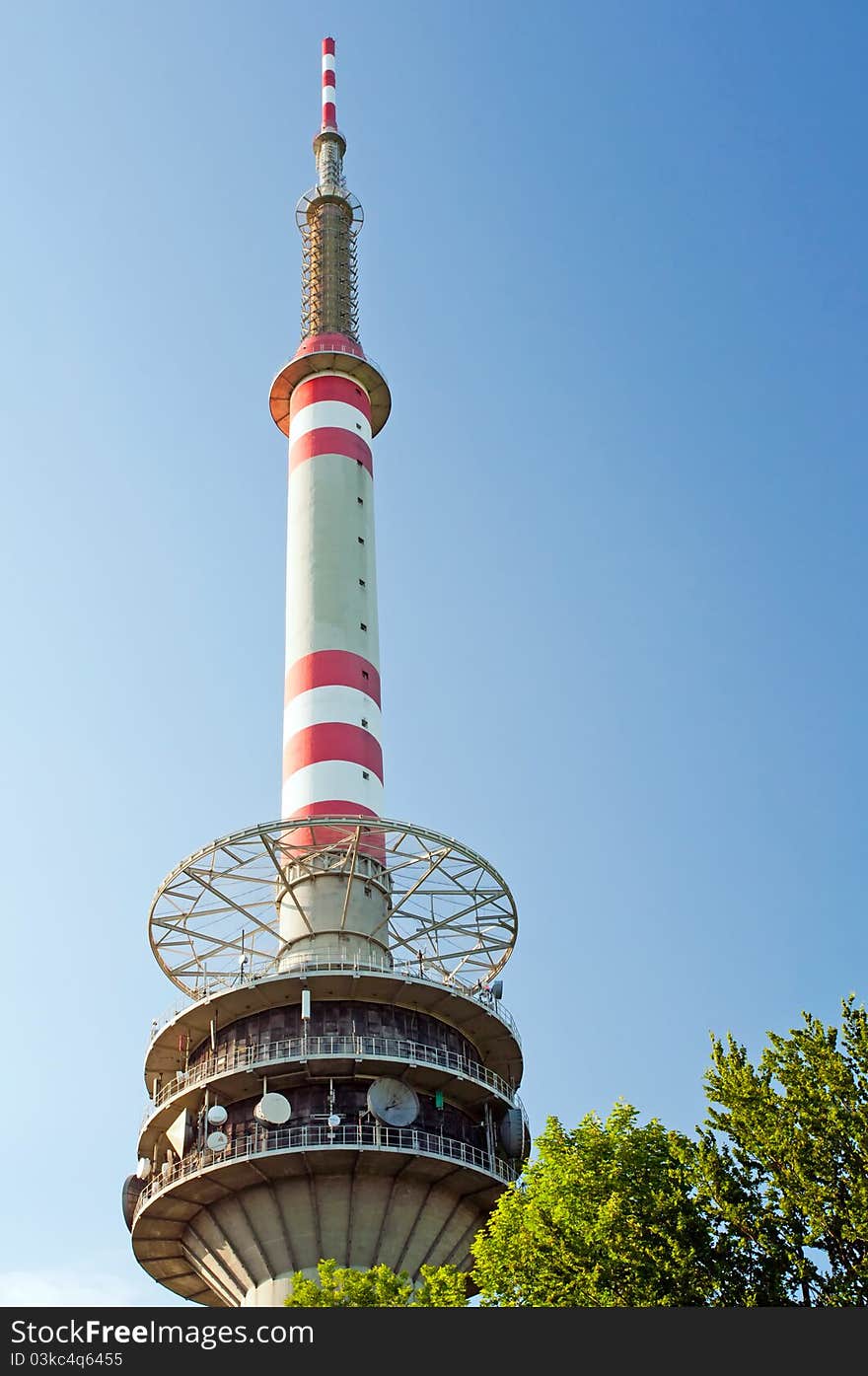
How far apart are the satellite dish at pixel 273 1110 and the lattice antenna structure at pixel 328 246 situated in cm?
4041

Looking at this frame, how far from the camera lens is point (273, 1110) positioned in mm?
43531

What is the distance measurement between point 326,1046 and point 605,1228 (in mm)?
17859

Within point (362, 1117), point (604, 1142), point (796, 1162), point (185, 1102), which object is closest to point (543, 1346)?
point (796, 1162)

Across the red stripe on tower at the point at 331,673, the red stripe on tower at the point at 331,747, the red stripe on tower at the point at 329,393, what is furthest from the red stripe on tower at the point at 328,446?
the red stripe on tower at the point at 331,747

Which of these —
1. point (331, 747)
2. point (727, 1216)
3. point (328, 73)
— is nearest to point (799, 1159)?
point (727, 1216)

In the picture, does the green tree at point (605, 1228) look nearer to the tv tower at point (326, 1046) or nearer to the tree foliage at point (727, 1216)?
the tree foliage at point (727, 1216)

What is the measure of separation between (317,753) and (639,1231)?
27.9m

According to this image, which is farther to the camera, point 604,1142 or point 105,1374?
point 604,1142

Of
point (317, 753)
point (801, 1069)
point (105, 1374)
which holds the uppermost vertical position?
point (317, 753)

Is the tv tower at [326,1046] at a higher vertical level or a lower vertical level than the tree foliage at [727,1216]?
higher

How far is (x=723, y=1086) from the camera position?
2891cm

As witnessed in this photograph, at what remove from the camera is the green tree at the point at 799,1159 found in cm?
2631

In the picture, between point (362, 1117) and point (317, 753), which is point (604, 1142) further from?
point (317, 753)

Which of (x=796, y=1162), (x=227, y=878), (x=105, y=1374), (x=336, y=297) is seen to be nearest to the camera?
(x=105, y=1374)
